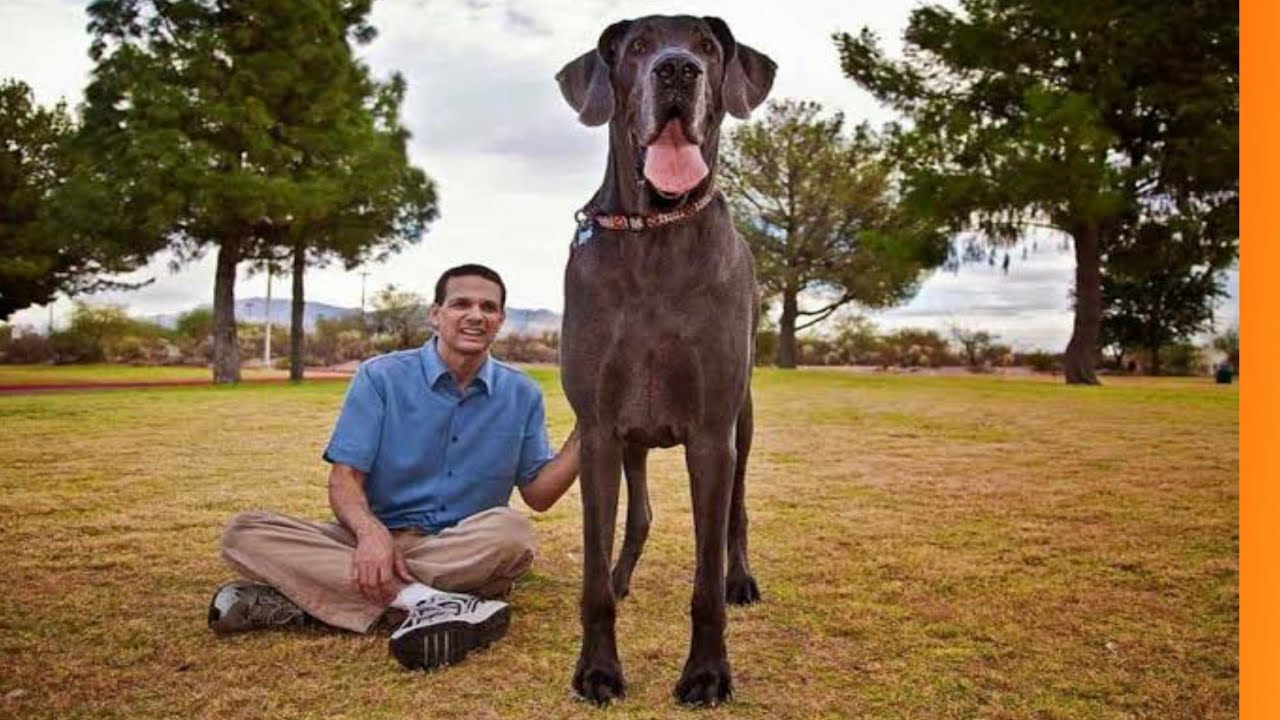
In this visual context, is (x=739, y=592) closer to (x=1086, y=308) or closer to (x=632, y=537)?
(x=632, y=537)

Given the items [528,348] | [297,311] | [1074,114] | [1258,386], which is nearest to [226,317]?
[297,311]

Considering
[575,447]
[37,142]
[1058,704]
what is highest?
[37,142]

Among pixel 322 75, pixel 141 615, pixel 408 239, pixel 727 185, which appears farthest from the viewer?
pixel 727 185

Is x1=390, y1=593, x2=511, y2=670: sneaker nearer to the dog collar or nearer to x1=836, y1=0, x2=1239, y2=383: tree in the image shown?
the dog collar

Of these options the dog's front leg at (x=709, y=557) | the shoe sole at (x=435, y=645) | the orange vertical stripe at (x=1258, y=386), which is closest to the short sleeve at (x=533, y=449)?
the shoe sole at (x=435, y=645)

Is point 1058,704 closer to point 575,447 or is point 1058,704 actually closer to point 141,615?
point 575,447

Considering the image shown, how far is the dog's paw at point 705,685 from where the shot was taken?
10.1 feet

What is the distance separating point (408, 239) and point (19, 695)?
25.8m

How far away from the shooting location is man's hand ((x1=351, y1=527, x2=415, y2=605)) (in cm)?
372

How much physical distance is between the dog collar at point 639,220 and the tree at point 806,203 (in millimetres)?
37264

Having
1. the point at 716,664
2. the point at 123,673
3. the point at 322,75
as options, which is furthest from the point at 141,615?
the point at 322,75

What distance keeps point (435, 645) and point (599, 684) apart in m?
0.62

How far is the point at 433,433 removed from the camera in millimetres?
4191

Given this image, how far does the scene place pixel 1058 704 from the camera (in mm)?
3117
